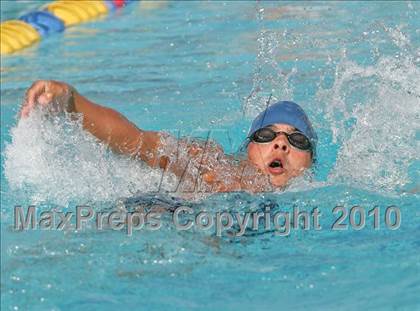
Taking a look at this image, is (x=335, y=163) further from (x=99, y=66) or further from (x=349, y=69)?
(x=99, y=66)

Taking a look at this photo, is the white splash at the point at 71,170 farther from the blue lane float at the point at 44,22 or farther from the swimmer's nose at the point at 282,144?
the blue lane float at the point at 44,22

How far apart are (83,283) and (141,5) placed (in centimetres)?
664

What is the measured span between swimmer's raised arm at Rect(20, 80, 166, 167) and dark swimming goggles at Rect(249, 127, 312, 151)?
0.46 m

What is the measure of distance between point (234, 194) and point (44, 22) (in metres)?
5.21

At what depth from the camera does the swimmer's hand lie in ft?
10.9

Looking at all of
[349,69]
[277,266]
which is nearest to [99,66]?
[349,69]

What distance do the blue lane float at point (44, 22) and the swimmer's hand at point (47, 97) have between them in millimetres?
5277

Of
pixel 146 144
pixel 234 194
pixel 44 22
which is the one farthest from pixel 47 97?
pixel 44 22

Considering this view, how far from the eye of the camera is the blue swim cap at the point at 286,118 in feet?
13.8

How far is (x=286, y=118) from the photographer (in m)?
4.21

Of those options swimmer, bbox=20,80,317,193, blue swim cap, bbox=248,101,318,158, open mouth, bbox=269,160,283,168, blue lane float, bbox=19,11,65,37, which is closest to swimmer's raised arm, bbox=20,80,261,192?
swimmer, bbox=20,80,317,193

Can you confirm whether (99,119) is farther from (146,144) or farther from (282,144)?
(282,144)

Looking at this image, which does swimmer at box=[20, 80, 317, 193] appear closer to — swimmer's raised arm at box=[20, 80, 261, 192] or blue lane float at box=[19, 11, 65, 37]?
swimmer's raised arm at box=[20, 80, 261, 192]

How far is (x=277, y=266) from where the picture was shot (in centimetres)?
342
